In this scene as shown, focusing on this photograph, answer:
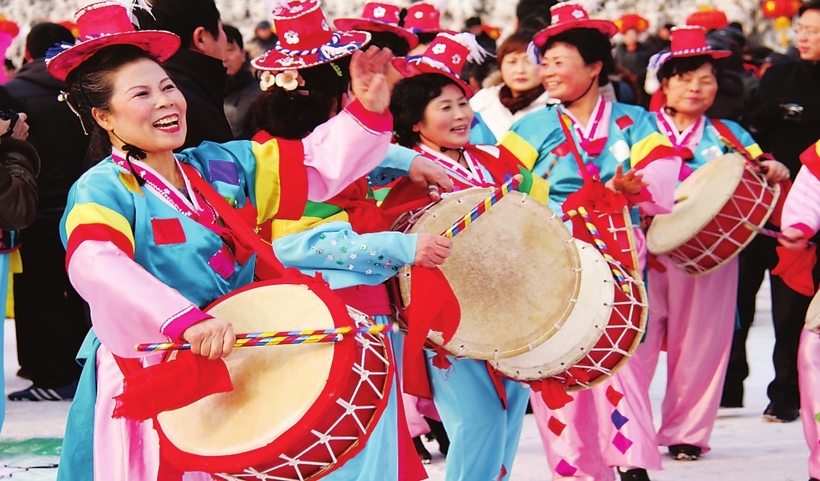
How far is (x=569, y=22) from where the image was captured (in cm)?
492

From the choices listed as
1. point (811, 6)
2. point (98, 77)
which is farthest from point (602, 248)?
point (811, 6)

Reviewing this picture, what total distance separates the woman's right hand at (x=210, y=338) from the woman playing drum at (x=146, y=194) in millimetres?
65

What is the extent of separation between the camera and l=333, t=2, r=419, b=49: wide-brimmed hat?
4914 mm

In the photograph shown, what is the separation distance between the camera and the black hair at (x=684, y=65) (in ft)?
18.6

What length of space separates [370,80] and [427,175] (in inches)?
27.2

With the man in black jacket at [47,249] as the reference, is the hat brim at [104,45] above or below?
above

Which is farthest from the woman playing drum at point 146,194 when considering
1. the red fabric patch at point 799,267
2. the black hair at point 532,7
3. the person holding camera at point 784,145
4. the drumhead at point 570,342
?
the black hair at point 532,7

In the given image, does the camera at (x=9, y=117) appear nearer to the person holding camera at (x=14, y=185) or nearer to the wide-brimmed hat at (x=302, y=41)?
the person holding camera at (x=14, y=185)

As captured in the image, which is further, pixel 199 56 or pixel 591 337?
pixel 199 56

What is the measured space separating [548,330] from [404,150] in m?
0.70

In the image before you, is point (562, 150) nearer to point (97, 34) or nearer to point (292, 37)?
point (292, 37)

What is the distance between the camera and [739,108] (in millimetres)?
7000

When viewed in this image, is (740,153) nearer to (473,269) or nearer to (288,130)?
(473,269)

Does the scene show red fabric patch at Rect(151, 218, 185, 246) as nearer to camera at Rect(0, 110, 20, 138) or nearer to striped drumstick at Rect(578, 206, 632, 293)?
striped drumstick at Rect(578, 206, 632, 293)
